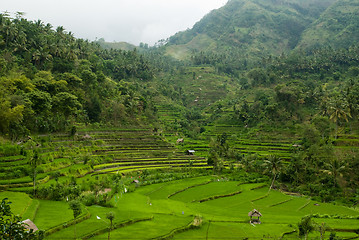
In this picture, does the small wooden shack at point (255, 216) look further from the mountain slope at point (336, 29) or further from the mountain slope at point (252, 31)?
the mountain slope at point (252, 31)

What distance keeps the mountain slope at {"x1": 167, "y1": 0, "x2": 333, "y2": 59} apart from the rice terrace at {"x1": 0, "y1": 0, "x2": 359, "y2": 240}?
62656mm

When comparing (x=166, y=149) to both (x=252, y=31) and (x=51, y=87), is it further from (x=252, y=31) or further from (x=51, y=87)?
(x=252, y=31)

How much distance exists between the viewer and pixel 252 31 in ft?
536

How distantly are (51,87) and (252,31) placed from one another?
448ft

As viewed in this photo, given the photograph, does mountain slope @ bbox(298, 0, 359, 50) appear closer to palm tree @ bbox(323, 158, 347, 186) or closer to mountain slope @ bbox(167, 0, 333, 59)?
mountain slope @ bbox(167, 0, 333, 59)

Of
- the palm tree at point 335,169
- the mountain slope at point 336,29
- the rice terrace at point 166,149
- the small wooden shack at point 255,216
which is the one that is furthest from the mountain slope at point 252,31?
the small wooden shack at point 255,216

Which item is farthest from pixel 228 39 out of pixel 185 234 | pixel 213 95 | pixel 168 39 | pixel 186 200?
pixel 185 234

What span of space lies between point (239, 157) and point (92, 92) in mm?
29960

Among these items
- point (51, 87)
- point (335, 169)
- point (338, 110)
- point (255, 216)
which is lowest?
point (255, 216)

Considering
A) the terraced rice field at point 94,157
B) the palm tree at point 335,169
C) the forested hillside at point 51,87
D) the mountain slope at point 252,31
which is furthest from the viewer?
the mountain slope at point 252,31

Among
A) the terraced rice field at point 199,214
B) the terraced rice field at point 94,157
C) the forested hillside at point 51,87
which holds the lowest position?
the terraced rice field at point 199,214

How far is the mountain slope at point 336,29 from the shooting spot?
120m

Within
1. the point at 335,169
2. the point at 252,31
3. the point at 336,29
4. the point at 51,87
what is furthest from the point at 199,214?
the point at 252,31

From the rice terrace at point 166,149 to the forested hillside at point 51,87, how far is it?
21 centimetres
